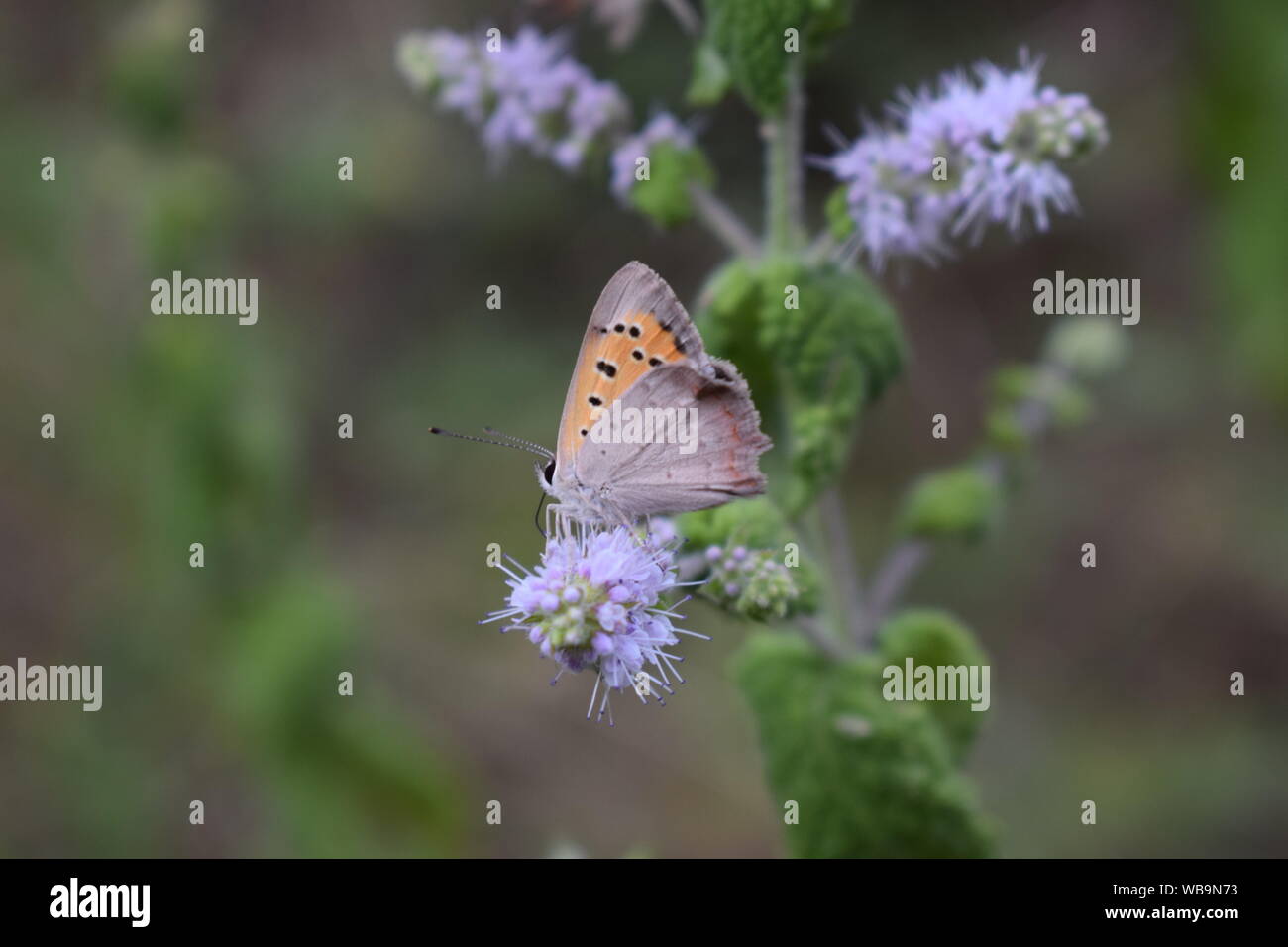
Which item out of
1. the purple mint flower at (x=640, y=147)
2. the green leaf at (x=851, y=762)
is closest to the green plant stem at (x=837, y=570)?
the green leaf at (x=851, y=762)

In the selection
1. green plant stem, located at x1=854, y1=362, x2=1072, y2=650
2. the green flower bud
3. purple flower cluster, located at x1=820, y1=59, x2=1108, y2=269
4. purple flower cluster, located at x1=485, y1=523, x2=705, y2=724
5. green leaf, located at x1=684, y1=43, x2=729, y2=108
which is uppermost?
green leaf, located at x1=684, y1=43, x2=729, y2=108

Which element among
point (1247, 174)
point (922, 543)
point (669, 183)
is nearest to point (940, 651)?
point (922, 543)

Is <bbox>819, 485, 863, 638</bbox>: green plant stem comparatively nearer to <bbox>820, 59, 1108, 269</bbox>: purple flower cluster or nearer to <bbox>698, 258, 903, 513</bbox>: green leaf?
<bbox>698, 258, 903, 513</bbox>: green leaf

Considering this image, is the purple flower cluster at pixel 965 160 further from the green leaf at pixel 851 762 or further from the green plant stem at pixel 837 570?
the green leaf at pixel 851 762

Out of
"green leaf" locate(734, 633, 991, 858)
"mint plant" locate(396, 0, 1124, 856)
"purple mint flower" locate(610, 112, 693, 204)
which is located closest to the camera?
"mint plant" locate(396, 0, 1124, 856)

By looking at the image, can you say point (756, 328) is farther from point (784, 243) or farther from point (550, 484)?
point (550, 484)

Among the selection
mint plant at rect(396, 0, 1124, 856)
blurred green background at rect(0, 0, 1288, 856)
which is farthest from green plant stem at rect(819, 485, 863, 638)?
blurred green background at rect(0, 0, 1288, 856)
